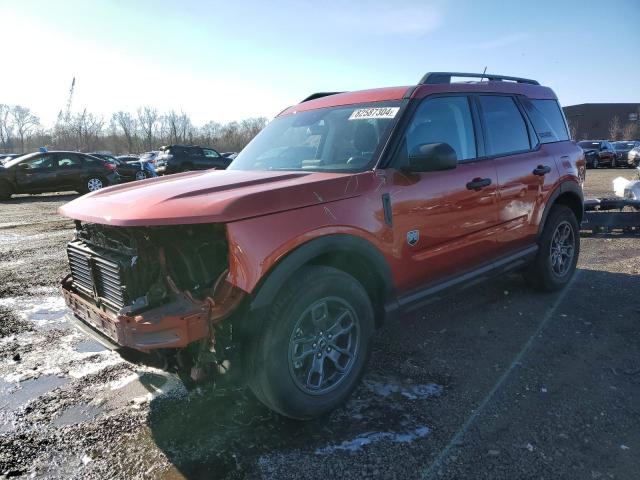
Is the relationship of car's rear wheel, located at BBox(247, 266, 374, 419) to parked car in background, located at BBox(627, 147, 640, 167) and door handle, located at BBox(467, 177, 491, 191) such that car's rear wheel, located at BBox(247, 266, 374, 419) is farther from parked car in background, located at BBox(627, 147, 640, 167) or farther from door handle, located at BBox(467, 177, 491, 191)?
parked car in background, located at BBox(627, 147, 640, 167)

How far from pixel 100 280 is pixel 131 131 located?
10757 centimetres

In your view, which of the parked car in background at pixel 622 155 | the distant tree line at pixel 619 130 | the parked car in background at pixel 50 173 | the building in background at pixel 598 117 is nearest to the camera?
the parked car in background at pixel 50 173

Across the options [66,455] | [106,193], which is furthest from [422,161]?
[66,455]

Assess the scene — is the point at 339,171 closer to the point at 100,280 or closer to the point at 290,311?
the point at 290,311

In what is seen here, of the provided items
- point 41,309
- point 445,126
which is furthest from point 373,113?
point 41,309

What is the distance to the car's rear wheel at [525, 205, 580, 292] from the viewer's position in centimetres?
485

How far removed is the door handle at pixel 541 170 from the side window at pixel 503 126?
0.70 feet

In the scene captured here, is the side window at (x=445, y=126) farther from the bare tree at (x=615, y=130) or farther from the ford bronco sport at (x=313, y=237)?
the bare tree at (x=615, y=130)

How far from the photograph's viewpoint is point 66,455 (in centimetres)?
265

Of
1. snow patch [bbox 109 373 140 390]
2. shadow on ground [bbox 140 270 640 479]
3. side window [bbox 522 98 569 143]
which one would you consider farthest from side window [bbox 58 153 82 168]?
side window [bbox 522 98 569 143]

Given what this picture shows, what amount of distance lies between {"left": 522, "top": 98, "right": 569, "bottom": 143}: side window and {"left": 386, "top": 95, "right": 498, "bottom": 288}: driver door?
3.82ft

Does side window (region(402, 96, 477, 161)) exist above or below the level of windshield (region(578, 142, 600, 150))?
above

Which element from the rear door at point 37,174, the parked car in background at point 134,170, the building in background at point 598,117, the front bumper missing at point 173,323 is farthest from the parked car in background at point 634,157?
the building in background at point 598,117

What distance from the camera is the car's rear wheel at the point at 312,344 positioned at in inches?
102
